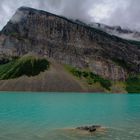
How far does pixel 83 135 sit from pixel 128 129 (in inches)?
397

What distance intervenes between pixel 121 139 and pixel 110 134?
13.9ft

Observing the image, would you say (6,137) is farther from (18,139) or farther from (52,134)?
(52,134)

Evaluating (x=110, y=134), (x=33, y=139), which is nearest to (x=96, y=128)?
(x=110, y=134)

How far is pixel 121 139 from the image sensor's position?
4331 cm

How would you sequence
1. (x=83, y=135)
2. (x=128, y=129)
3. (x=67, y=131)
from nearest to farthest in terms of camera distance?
(x=83, y=135) < (x=67, y=131) < (x=128, y=129)

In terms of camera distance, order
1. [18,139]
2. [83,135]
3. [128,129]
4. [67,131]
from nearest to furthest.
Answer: [18,139]
[83,135]
[67,131]
[128,129]

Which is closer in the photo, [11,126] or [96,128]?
[96,128]

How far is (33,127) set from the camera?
54.6 metres

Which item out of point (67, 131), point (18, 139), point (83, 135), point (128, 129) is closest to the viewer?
point (18, 139)

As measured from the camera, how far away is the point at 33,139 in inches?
1688

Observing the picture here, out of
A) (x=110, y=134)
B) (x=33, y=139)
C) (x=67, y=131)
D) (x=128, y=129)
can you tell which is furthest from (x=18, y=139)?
(x=128, y=129)

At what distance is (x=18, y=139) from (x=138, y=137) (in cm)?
1530

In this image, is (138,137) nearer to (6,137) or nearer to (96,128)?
(96,128)

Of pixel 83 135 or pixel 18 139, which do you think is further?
pixel 83 135
